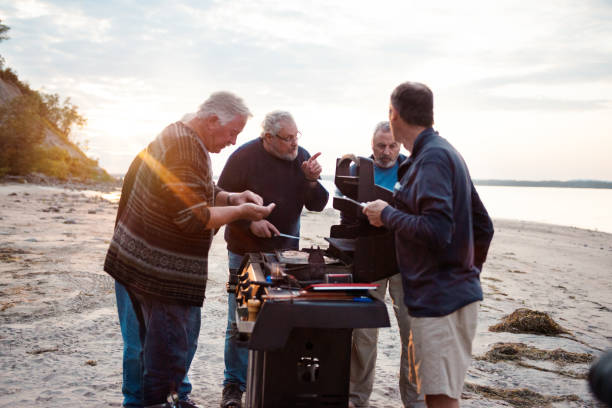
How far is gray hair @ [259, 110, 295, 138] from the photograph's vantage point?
3539mm

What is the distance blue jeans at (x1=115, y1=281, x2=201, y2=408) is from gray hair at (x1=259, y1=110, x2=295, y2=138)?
1446mm

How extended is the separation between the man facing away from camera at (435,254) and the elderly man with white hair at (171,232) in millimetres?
933

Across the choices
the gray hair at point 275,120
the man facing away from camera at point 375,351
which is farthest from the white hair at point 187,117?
the man facing away from camera at point 375,351

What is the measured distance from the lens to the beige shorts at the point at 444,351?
2273 millimetres

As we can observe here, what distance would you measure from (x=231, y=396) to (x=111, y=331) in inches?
82.4

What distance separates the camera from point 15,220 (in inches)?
451

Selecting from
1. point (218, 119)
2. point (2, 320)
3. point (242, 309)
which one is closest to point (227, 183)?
point (218, 119)

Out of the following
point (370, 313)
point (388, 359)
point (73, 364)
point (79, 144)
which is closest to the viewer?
point (370, 313)

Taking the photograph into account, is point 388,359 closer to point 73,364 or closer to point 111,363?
point 111,363

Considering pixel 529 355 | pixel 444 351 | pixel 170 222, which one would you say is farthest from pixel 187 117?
pixel 529 355

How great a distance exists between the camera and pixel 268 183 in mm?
3703

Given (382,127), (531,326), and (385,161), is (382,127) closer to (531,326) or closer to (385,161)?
(385,161)

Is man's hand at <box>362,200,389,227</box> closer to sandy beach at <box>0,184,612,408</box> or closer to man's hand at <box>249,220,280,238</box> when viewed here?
man's hand at <box>249,220,280,238</box>

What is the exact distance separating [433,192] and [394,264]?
29.6 inches
